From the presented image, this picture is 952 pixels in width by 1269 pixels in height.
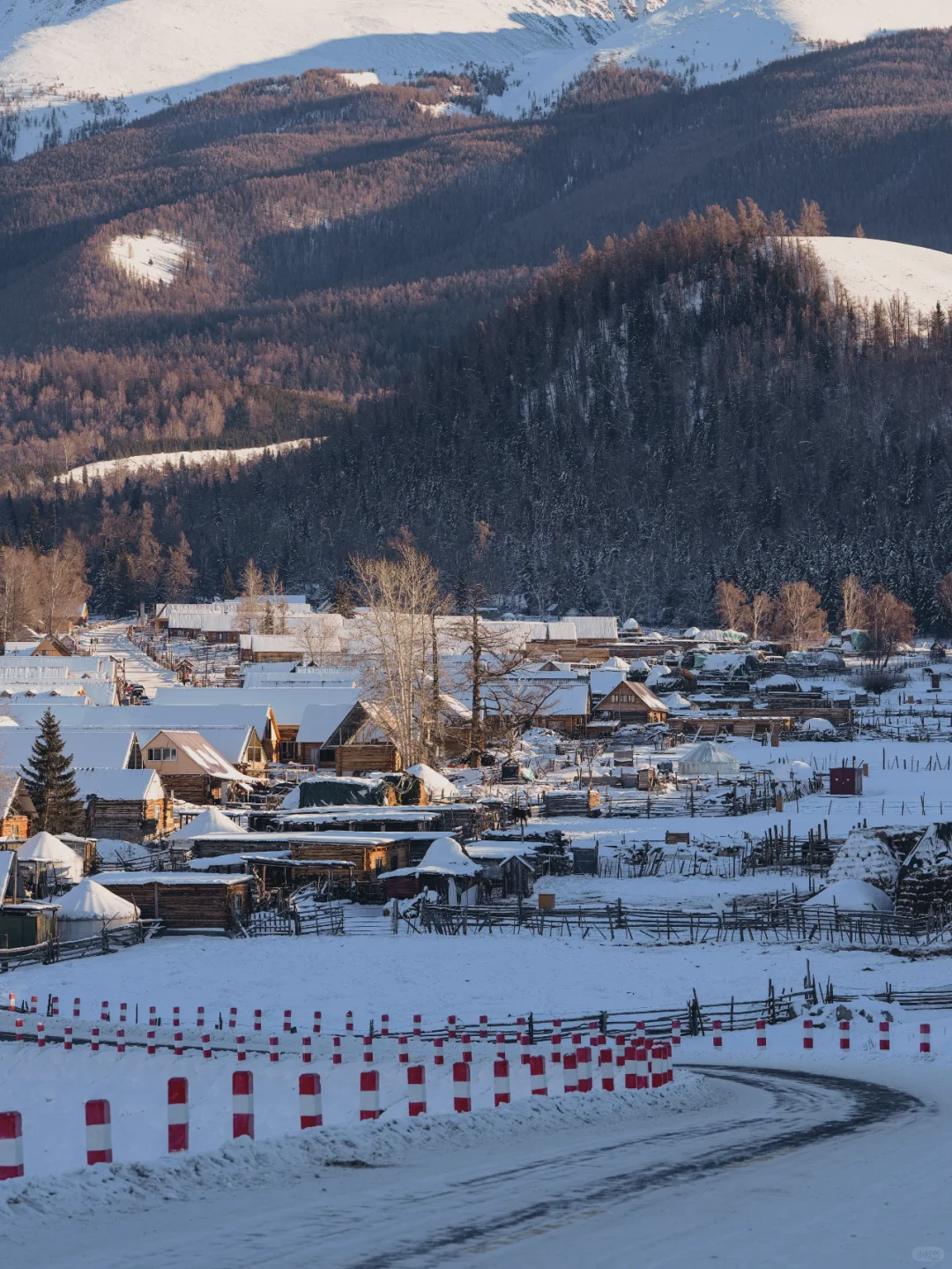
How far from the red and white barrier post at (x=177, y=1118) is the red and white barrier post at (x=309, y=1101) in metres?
1.51

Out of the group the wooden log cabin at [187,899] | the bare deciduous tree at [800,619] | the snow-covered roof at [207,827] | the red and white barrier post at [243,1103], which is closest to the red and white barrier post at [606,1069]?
the red and white barrier post at [243,1103]

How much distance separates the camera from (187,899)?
40.0m

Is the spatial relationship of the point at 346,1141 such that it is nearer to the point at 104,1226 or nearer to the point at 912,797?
the point at 104,1226

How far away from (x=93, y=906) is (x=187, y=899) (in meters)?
2.70

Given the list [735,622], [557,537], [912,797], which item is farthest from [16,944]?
[557,537]

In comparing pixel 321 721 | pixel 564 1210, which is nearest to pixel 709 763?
pixel 321 721

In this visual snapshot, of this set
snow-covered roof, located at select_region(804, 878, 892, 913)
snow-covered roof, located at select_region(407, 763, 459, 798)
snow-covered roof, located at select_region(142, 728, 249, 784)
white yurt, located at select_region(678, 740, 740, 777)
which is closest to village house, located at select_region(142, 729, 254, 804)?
snow-covered roof, located at select_region(142, 728, 249, 784)

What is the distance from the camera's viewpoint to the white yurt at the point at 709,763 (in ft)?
214

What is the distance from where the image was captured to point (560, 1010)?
1112 inches

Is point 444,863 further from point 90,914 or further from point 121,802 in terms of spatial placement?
point 121,802

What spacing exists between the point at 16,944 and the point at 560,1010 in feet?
49.6

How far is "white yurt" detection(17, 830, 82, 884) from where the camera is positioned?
43156mm

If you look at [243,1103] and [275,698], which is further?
[275,698]

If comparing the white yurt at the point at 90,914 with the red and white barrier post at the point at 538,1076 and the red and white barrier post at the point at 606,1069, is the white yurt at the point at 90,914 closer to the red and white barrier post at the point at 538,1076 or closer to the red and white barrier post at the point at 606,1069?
the red and white barrier post at the point at 606,1069
